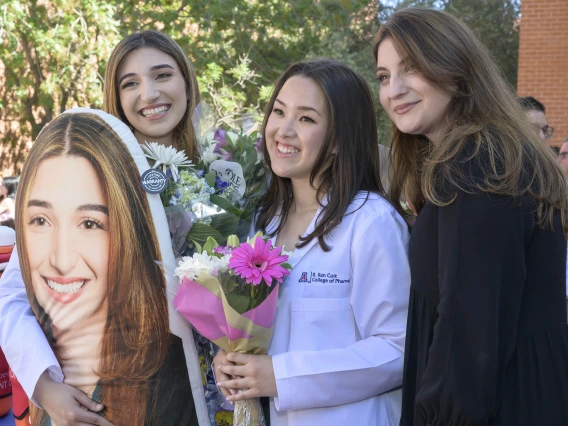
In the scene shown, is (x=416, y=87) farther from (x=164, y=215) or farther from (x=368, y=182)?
(x=164, y=215)

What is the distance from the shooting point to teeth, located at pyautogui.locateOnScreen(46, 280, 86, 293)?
2.37 metres

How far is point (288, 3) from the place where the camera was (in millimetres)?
13500

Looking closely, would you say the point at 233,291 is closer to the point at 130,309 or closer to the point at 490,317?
the point at 130,309

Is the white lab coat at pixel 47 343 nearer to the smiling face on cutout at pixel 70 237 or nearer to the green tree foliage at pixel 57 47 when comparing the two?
the smiling face on cutout at pixel 70 237

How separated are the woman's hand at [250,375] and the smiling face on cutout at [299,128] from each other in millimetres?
731

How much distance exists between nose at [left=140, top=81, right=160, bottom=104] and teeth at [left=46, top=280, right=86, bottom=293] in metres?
0.86

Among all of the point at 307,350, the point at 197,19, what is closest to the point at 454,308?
the point at 307,350

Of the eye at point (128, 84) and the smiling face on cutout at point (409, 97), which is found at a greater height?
the eye at point (128, 84)

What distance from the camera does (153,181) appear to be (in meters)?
2.37

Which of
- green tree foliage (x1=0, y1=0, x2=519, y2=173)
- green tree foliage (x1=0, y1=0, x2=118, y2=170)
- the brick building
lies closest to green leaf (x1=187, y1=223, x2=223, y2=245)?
green tree foliage (x1=0, y1=0, x2=519, y2=173)

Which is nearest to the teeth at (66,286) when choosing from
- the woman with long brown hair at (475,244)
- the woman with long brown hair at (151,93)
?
the woman with long brown hair at (151,93)

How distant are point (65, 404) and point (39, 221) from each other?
25.4 inches

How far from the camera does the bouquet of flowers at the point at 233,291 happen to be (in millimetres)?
2156

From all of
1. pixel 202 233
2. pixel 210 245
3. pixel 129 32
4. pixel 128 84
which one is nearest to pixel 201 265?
pixel 210 245
